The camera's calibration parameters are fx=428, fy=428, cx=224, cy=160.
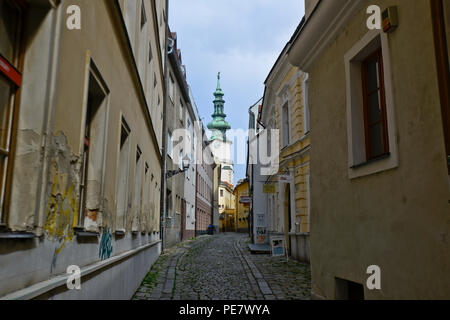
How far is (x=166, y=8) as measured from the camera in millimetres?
17500

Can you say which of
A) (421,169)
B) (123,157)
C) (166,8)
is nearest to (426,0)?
(421,169)

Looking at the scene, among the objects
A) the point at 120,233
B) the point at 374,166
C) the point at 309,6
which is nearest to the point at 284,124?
the point at 309,6

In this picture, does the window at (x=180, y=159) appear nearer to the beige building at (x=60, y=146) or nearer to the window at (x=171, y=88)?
the window at (x=171, y=88)

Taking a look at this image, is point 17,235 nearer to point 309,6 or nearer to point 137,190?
point 309,6

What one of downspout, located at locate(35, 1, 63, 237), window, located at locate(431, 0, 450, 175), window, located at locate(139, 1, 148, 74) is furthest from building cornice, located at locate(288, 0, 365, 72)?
window, located at locate(139, 1, 148, 74)

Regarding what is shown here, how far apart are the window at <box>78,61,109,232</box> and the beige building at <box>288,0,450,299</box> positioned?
3200mm

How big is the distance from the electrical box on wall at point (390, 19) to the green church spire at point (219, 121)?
81.0m

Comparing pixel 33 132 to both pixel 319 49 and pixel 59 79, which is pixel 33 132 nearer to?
pixel 59 79

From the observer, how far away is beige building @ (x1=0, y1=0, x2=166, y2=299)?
292 cm

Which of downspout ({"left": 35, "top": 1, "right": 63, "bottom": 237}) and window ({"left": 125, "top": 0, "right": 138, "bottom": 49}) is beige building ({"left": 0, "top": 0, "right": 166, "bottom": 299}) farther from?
window ({"left": 125, "top": 0, "right": 138, "bottom": 49})

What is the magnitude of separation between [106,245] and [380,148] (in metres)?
3.84

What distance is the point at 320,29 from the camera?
253 inches

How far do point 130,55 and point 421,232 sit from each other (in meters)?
5.54

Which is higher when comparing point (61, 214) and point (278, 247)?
point (61, 214)
